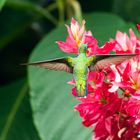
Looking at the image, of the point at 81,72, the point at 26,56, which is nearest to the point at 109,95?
the point at 81,72

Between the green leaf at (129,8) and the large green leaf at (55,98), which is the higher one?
the green leaf at (129,8)

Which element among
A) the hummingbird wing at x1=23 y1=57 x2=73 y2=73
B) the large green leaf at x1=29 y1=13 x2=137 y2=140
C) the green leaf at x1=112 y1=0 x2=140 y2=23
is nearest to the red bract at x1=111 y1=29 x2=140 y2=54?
the hummingbird wing at x1=23 y1=57 x2=73 y2=73

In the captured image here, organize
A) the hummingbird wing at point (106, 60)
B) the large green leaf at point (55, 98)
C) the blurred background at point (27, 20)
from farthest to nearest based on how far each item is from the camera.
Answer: the blurred background at point (27, 20) < the large green leaf at point (55, 98) < the hummingbird wing at point (106, 60)

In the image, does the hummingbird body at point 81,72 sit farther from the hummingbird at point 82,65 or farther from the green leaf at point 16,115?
the green leaf at point 16,115

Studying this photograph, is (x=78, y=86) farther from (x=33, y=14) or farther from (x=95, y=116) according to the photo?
(x=33, y=14)

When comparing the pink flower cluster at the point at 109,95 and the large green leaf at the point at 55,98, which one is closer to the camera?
the pink flower cluster at the point at 109,95

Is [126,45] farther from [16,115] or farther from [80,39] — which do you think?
[16,115]

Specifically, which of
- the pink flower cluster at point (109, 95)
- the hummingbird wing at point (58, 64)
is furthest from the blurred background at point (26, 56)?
the hummingbird wing at point (58, 64)

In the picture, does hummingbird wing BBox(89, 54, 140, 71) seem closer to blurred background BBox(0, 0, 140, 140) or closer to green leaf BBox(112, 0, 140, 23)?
Result: blurred background BBox(0, 0, 140, 140)
